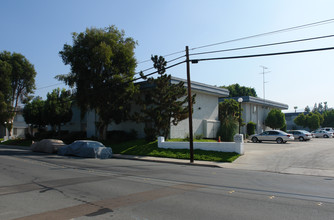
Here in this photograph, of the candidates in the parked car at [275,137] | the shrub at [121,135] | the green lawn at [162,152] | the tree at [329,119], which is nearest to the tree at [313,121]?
the tree at [329,119]

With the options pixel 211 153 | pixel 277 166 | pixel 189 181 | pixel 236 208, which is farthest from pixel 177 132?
pixel 236 208

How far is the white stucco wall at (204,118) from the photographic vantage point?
2912 centimetres

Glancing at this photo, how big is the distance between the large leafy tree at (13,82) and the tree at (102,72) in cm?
2350

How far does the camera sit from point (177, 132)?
1107 inches

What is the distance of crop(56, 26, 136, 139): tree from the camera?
2661 centimetres

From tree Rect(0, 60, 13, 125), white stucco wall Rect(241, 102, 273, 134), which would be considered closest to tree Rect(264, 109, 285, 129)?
white stucco wall Rect(241, 102, 273, 134)

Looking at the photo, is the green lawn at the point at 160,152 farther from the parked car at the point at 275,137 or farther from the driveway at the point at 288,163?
the parked car at the point at 275,137

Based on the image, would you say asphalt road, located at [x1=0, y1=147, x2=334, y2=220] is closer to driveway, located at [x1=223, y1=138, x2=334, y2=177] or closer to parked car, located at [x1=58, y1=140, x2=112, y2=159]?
driveway, located at [x1=223, y1=138, x2=334, y2=177]

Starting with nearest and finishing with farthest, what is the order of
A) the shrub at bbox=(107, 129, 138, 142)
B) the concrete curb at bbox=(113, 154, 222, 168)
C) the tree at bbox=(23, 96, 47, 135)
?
1. the concrete curb at bbox=(113, 154, 222, 168)
2. the shrub at bbox=(107, 129, 138, 142)
3. the tree at bbox=(23, 96, 47, 135)

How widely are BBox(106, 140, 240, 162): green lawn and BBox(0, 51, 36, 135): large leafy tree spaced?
29.4 m

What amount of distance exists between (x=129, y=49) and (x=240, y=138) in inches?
586

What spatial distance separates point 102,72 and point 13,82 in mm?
33240

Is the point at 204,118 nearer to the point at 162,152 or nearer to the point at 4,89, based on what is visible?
the point at 162,152

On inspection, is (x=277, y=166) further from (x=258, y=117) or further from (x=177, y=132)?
(x=258, y=117)
